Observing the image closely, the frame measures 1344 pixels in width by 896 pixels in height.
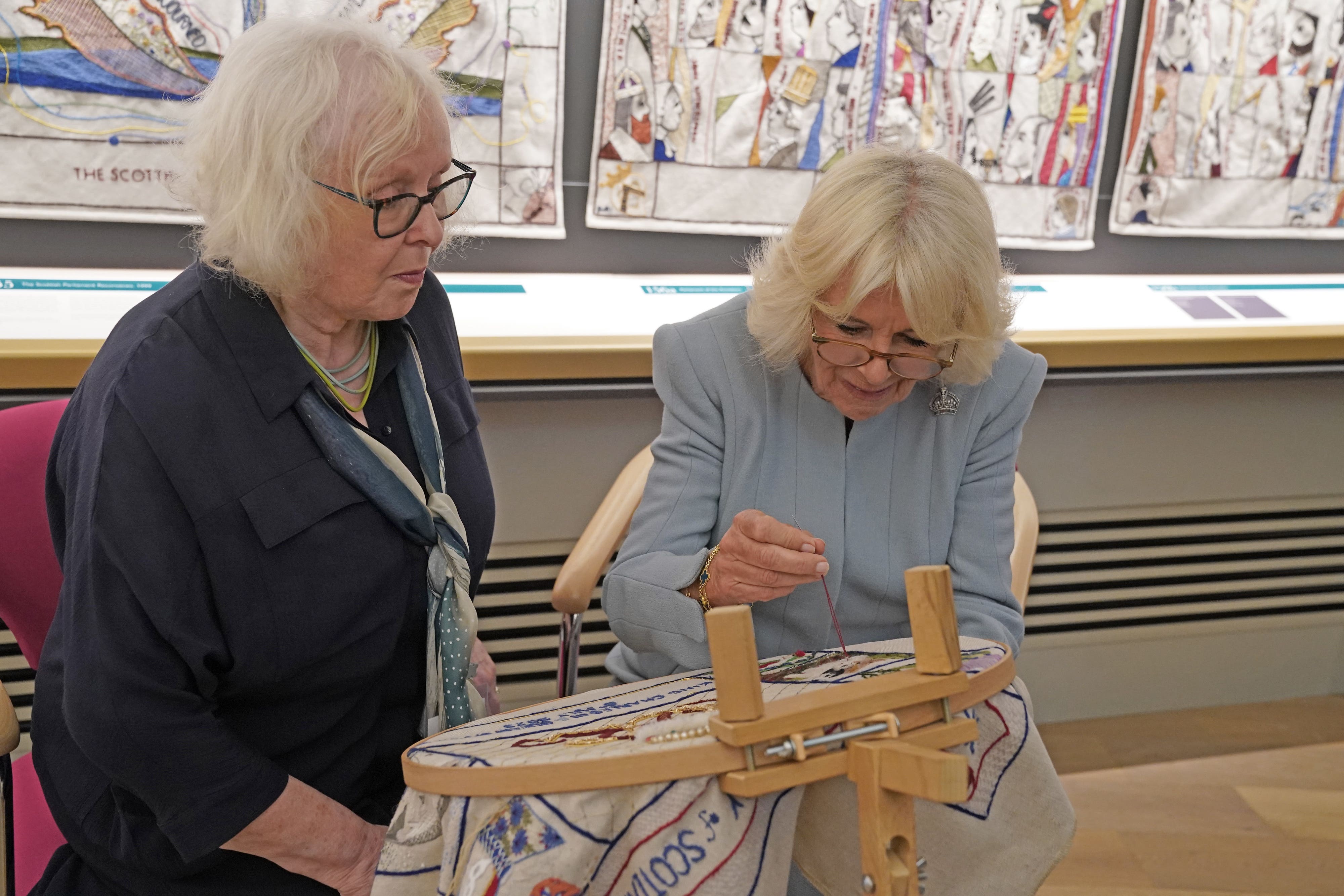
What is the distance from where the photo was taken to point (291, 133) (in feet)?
3.82

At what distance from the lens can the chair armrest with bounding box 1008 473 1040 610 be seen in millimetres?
1729

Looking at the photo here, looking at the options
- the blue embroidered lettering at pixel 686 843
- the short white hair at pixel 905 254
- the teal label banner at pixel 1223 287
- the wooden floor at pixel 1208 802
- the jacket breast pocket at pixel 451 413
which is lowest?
the wooden floor at pixel 1208 802

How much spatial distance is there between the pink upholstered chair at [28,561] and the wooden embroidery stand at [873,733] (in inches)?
44.4

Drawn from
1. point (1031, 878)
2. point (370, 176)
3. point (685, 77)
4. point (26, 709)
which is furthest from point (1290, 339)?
point (26, 709)

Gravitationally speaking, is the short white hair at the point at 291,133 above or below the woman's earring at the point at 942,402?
above

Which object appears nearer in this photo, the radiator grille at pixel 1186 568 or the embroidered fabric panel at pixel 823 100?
the embroidered fabric panel at pixel 823 100

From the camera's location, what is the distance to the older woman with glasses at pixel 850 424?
1394mm

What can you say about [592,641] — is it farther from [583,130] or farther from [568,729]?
[568,729]

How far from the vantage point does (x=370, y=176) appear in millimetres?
1202

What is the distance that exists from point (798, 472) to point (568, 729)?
0.67 meters

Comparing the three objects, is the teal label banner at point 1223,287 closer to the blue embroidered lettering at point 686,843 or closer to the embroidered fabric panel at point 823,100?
the embroidered fabric panel at point 823,100

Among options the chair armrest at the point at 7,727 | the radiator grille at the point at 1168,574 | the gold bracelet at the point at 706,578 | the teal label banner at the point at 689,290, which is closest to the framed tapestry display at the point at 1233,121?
the radiator grille at the point at 1168,574

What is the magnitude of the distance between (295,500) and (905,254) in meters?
0.79

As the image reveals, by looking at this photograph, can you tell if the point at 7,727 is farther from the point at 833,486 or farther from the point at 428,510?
the point at 833,486
